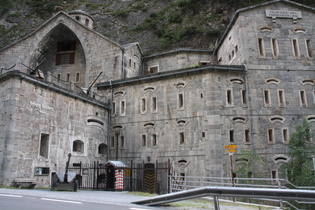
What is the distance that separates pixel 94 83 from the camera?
27.8 metres

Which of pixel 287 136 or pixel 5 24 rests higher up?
pixel 5 24

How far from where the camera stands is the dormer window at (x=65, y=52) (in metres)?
30.8

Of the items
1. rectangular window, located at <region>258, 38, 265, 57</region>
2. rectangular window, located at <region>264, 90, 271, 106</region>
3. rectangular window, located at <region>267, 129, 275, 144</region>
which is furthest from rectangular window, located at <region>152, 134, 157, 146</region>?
rectangular window, located at <region>258, 38, 265, 57</region>

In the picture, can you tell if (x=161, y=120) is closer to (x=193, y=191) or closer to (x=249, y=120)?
(x=249, y=120)

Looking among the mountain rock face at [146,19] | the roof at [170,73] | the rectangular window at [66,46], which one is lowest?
the roof at [170,73]

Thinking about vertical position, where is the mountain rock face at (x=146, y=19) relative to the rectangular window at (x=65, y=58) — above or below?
above

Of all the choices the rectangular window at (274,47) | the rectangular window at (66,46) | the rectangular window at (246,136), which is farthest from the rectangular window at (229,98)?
the rectangular window at (66,46)

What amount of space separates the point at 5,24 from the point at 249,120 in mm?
45555

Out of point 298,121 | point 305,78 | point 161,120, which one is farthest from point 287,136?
point 161,120

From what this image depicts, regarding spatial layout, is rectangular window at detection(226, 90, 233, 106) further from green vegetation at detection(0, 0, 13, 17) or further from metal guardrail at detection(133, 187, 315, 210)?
green vegetation at detection(0, 0, 13, 17)

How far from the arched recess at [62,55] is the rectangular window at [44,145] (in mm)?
11078

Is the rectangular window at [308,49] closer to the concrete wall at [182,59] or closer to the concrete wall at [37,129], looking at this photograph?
the concrete wall at [182,59]

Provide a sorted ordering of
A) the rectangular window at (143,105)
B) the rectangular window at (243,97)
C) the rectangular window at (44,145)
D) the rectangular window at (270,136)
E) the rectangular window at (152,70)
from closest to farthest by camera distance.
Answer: the rectangular window at (44,145)
the rectangular window at (270,136)
the rectangular window at (243,97)
the rectangular window at (143,105)
the rectangular window at (152,70)

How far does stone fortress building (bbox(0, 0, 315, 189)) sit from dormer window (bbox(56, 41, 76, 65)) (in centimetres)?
503
